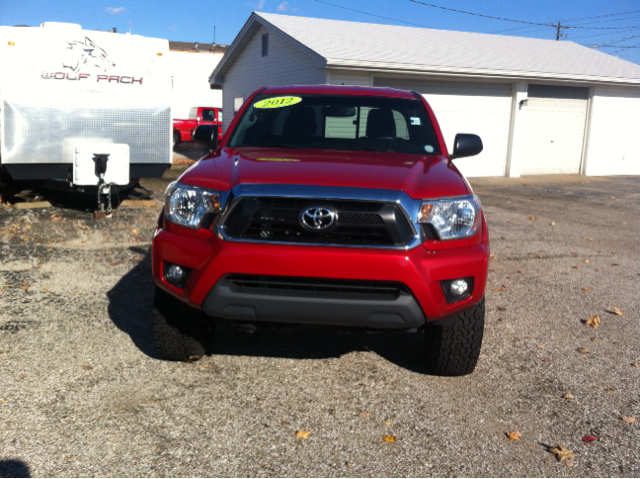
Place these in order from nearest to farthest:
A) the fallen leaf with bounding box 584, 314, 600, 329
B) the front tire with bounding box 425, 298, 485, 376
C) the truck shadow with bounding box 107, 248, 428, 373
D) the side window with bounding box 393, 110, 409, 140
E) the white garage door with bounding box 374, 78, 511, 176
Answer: the front tire with bounding box 425, 298, 485, 376
the truck shadow with bounding box 107, 248, 428, 373
the side window with bounding box 393, 110, 409, 140
the fallen leaf with bounding box 584, 314, 600, 329
the white garage door with bounding box 374, 78, 511, 176

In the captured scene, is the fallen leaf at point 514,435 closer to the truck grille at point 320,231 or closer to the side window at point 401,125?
the truck grille at point 320,231

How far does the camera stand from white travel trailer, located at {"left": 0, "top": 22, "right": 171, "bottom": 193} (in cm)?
948

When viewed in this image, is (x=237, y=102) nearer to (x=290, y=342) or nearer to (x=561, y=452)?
(x=290, y=342)

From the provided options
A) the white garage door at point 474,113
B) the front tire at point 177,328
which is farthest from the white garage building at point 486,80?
the front tire at point 177,328

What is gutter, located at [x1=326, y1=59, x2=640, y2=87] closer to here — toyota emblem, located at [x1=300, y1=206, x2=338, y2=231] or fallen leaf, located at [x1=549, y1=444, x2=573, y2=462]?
toyota emblem, located at [x1=300, y1=206, x2=338, y2=231]

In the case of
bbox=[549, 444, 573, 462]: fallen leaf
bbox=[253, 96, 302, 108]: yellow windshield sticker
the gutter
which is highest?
the gutter

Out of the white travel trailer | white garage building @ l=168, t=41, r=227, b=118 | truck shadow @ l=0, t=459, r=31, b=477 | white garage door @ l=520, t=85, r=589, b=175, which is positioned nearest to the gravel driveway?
truck shadow @ l=0, t=459, r=31, b=477

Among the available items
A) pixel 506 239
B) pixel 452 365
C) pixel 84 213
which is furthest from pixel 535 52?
pixel 452 365

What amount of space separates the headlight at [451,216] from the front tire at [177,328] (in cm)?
151

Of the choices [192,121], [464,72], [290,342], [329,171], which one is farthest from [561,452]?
[192,121]

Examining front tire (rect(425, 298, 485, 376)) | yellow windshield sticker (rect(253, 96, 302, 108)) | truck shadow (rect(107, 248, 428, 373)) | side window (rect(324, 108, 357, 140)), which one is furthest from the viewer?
yellow windshield sticker (rect(253, 96, 302, 108))

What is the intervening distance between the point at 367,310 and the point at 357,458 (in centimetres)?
74

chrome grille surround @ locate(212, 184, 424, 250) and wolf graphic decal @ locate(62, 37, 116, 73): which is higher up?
wolf graphic decal @ locate(62, 37, 116, 73)

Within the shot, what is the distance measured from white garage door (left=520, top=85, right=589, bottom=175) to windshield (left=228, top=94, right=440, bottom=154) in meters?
15.2
